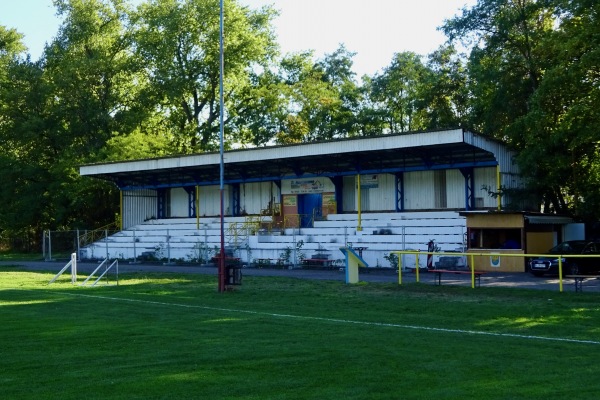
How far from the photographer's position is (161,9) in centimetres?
6862

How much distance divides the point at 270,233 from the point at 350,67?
132 feet

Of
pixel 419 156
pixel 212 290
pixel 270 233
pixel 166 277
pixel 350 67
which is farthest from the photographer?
pixel 350 67

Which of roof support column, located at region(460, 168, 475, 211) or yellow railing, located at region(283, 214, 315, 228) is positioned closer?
roof support column, located at region(460, 168, 475, 211)

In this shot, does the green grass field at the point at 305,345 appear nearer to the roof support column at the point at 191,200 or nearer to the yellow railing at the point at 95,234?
the yellow railing at the point at 95,234

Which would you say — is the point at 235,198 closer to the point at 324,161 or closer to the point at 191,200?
the point at 191,200

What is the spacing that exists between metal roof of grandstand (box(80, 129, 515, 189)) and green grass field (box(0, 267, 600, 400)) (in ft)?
52.6

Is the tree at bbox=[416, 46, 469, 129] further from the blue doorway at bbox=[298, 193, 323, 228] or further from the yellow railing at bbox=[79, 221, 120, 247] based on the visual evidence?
the yellow railing at bbox=[79, 221, 120, 247]

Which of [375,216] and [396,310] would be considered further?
[375,216]

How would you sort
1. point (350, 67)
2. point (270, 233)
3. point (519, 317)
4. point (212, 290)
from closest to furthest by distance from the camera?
1. point (519, 317)
2. point (212, 290)
3. point (270, 233)
4. point (350, 67)

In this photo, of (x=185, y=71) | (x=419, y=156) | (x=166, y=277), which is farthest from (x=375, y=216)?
(x=185, y=71)

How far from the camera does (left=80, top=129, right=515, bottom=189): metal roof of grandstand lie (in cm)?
3919

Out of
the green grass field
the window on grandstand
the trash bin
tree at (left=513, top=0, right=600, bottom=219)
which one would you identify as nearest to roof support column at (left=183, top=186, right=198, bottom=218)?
tree at (left=513, top=0, right=600, bottom=219)

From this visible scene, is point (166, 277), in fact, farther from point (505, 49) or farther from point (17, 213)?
point (17, 213)

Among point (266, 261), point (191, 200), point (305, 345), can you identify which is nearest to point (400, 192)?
point (266, 261)
